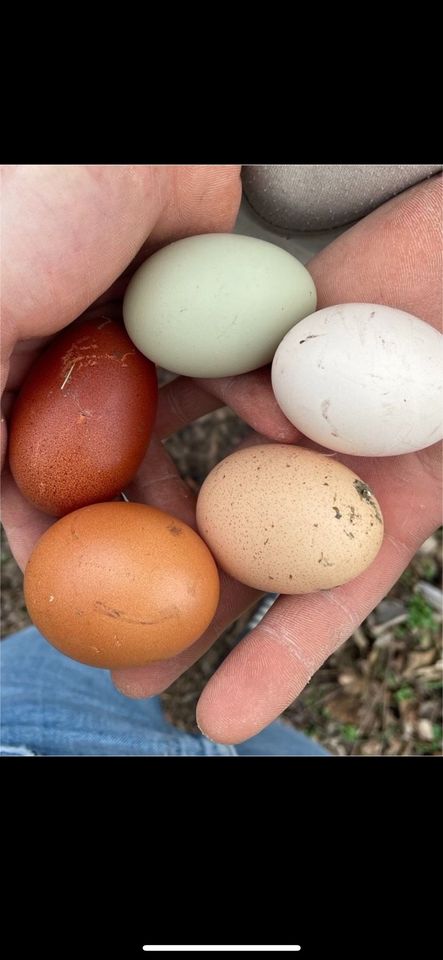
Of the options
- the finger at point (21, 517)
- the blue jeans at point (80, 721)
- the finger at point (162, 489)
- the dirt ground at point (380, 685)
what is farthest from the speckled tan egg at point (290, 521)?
the dirt ground at point (380, 685)

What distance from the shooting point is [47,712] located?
4.16 ft

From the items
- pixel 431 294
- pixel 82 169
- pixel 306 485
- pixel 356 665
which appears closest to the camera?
pixel 82 169

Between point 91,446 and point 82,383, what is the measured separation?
0.29 feet

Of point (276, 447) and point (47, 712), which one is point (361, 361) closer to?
point (276, 447)

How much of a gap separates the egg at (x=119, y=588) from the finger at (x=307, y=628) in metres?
0.11

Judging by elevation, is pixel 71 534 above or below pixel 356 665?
above

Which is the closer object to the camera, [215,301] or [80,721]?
[215,301]

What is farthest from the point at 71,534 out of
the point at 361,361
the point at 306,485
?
the point at 361,361

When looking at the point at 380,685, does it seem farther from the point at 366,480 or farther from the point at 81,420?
the point at 81,420

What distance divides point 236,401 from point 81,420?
260mm

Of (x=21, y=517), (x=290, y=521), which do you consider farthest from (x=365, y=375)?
(x=21, y=517)

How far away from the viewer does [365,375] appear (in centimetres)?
91

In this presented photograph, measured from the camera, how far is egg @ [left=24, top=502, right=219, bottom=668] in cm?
89

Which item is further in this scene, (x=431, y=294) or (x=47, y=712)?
(x=47, y=712)
